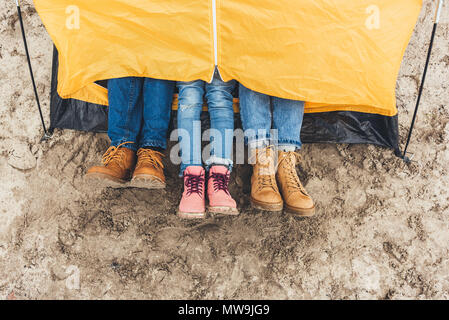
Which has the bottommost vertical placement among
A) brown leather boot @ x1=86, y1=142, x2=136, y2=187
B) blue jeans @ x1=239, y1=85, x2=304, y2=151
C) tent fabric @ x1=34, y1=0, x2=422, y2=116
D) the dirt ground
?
the dirt ground

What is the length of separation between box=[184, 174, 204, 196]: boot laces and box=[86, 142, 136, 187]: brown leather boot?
9.3 inches

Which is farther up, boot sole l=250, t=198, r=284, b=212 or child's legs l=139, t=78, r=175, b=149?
child's legs l=139, t=78, r=175, b=149

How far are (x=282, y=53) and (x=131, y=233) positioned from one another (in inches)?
33.0

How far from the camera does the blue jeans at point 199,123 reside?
113 cm

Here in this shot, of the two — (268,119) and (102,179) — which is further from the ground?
(268,119)

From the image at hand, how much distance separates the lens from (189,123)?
1.13m

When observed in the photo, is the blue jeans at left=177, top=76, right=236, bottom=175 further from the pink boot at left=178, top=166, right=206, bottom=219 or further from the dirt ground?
the dirt ground

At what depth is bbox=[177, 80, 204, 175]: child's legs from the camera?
3.68ft

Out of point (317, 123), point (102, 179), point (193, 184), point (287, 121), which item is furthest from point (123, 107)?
point (317, 123)

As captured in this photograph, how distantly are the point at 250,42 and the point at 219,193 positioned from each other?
1.66ft

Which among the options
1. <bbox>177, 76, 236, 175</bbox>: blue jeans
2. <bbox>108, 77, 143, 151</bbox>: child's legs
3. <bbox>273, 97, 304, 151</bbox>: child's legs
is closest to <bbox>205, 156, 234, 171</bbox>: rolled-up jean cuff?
<bbox>177, 76, 236, 175</bbox>: blue jeans

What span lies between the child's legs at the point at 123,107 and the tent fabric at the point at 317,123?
6.6 inches

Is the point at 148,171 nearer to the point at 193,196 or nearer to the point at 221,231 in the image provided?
the point at 193,196

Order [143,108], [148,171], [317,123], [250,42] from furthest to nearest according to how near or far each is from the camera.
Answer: [317,123] → [143,108] → [148,171] → [250,42]
